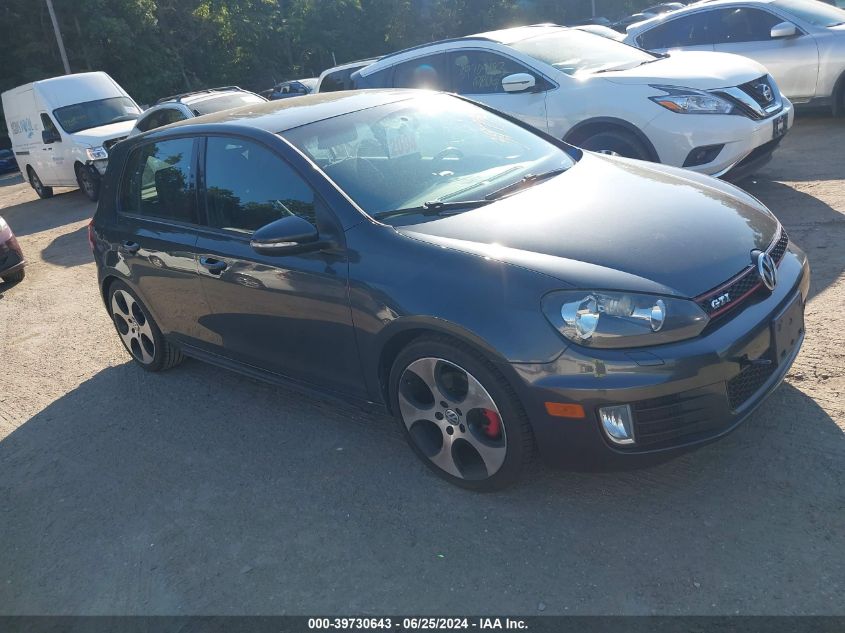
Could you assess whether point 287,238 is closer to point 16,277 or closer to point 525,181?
point 525,181

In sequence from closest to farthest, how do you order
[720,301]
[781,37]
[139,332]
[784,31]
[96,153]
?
[720,301], [139,332], [784,31], [781,37], [96,153]

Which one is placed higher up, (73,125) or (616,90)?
(616,90)

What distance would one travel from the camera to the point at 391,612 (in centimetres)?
292

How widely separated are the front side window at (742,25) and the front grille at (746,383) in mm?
8053

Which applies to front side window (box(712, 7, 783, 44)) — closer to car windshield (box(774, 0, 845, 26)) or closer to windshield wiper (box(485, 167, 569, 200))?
car windshield (box(774, 0, 845, 26))

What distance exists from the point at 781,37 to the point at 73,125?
38.9 ft

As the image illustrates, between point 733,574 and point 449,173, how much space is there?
2286 millimetres

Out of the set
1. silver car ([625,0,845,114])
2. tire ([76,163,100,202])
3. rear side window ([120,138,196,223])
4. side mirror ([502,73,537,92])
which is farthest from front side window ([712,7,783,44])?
tire ([76,163,100,202])

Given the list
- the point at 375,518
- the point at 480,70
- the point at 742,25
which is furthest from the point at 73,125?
the point at 375,518

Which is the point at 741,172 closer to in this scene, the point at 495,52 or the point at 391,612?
the point at 495,52

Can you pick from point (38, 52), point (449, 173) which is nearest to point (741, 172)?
point (449, 173)

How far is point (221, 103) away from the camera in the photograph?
42.9ft

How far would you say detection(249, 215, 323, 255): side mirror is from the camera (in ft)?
11.7

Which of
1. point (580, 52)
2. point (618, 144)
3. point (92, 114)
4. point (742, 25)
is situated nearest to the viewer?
point (618, 144)
